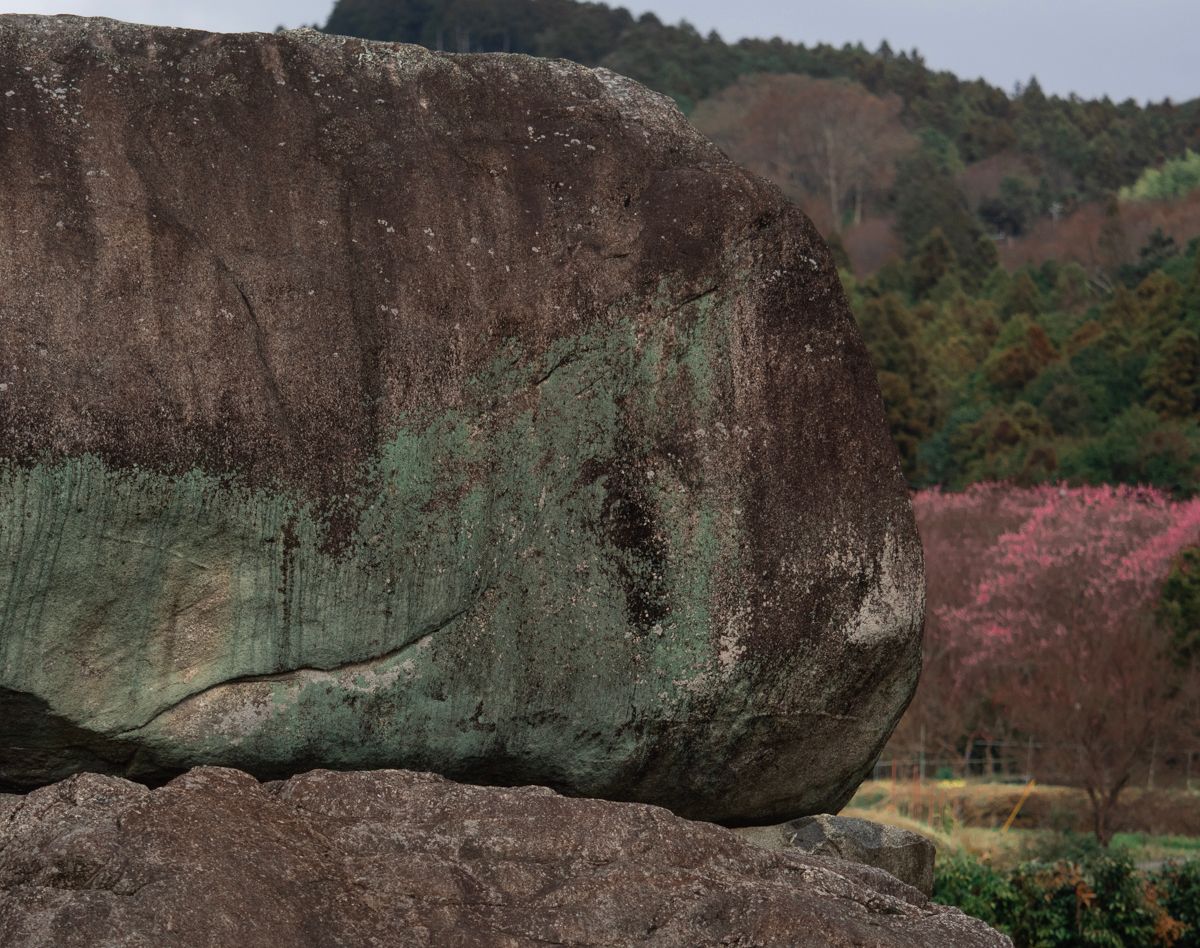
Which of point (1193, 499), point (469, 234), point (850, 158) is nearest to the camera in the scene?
point (469, 234)

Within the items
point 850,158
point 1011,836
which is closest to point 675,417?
point 1011,836

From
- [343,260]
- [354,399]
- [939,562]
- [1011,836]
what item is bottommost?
[1011,836]

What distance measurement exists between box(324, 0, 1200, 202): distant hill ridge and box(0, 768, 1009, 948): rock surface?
48652 mm

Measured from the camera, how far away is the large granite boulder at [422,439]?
4.21 metres

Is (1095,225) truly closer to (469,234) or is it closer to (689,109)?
(689,109)

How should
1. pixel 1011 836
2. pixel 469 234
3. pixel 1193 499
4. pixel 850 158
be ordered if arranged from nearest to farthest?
1. pixel 469 234
2. pixel 1011 836
3. pixel 1193 499
4. pixel 850 158

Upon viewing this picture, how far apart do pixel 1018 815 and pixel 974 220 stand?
101 feet

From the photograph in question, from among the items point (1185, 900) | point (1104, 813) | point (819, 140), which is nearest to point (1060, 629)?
point (1104, 813)

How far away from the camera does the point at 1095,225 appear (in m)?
39.6

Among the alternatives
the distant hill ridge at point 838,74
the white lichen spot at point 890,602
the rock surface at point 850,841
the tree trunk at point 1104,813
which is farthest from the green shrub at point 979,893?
the distant hill ridge at point 838,74

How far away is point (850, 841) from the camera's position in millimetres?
4938

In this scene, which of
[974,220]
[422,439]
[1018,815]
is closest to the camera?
[422,439]

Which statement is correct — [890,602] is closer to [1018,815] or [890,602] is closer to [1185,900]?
[1185,900]

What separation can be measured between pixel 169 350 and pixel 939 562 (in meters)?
17.4
